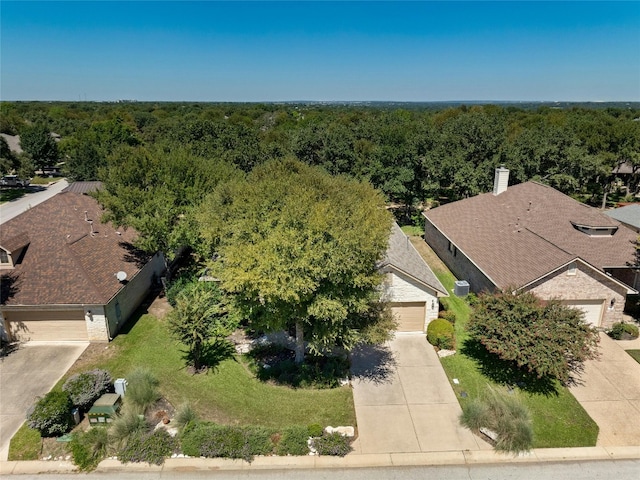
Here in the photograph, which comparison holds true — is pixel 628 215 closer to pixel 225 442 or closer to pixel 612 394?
pixel 612 394

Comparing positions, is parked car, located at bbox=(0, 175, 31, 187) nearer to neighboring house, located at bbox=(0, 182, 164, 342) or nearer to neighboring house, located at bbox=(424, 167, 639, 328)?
neighboring house, located at bbox=(0, 182, 164, 342)

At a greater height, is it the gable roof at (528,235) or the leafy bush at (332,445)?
the gable roof at (528,235)

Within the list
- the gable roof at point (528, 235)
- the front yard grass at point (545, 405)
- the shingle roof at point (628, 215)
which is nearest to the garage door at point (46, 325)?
the front yard grass at point (545, 405)

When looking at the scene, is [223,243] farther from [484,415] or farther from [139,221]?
[484,415]

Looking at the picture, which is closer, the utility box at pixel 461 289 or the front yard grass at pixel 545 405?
the front yard grass at pixel 545 405

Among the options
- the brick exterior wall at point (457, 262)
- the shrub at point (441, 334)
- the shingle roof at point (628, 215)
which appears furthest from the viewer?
the shingle roof at point (628, 215)

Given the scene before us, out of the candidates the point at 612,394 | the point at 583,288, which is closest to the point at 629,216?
the point at 583,288

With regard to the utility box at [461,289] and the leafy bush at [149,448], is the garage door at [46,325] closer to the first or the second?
the leafy bush at [149,448]

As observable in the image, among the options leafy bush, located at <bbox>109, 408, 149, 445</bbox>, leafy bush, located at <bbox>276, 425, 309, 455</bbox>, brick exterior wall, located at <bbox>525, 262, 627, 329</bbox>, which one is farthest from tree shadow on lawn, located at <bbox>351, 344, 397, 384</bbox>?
leafy bush, located at <bbox>109, 408, 149, 445</bbox>

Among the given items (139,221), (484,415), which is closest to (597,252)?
(484,415)
